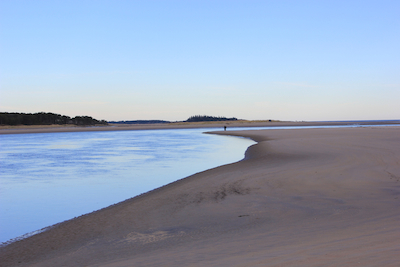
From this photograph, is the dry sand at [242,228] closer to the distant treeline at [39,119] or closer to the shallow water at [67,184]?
the shallow water at [67,184]

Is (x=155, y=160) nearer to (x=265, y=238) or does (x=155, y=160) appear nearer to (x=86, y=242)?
(x=86, y=242)

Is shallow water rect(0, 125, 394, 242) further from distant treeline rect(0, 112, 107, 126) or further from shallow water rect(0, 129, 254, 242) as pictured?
distant treeline rect(0, 112, 107, 126)

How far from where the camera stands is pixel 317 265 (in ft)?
13.5

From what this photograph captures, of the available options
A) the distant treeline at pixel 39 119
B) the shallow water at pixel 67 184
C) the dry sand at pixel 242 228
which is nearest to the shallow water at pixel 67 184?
the shallow water at pixel 67 184

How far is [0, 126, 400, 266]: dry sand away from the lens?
4891 millimetres

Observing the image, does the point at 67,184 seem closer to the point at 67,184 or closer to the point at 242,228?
the point at 67,184

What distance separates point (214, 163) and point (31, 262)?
50.2 feet

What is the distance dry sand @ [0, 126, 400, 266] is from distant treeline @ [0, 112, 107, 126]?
11432 centimetres

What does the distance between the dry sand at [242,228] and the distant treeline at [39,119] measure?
11432 centimetres

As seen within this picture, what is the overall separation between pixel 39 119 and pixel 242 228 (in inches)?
4939

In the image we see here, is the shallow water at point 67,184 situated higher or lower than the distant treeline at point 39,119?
→ lower

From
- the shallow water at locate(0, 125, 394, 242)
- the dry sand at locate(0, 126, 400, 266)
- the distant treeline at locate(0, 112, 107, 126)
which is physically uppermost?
the distant treeline at locate(0, 112, 107, 126)

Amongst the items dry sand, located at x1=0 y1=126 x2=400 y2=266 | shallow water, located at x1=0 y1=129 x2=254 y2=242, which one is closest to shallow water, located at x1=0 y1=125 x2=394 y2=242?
shallow water, located at x1=0 y1=129 x2=254 y2=242

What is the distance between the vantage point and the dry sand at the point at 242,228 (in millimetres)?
4891
